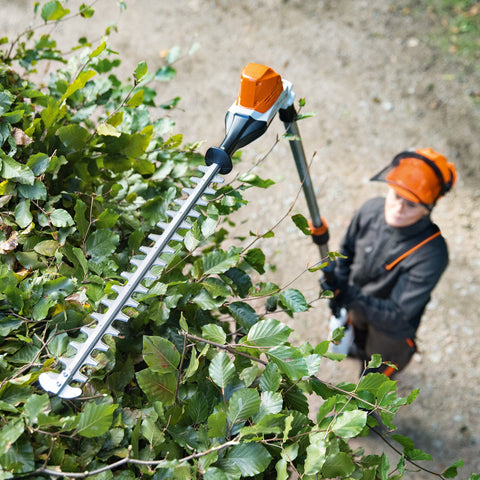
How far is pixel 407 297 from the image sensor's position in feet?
8.56

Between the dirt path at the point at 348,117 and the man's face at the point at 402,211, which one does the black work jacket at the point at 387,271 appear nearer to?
the man's face at the point at 402,211

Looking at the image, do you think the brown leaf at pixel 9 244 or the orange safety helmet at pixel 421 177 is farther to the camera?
the orange safety helmet at pixel 421 177

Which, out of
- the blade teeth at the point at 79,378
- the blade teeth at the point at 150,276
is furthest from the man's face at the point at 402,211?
the blade teeth at the point at 79,378

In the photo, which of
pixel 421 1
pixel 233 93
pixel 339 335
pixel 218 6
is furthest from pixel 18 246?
pixel 421 1

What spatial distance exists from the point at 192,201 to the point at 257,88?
1.24ft

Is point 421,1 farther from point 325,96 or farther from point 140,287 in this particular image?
point 140,287

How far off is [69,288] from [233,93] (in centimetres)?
382

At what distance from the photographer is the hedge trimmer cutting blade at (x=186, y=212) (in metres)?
0.99

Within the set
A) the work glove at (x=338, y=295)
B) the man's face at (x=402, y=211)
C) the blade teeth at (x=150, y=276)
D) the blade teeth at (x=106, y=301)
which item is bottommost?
the work glove at (x=338, y=295)

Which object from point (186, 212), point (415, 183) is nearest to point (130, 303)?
point (186, 212)

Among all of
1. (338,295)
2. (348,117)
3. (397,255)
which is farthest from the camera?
(348,117)

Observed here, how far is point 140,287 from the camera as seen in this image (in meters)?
1.12

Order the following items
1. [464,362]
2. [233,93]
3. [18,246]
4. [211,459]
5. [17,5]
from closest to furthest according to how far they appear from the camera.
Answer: [211,459], [18,246], [464,362], [233,93], [17,5]

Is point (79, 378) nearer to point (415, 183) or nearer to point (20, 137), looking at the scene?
point (20, 137)
